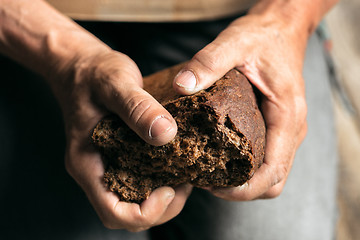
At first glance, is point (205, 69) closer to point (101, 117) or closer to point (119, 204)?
point (101, 117)

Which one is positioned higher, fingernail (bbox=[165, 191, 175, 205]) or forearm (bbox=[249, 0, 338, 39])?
forearm (bbox=[249, 0, 338, 39])

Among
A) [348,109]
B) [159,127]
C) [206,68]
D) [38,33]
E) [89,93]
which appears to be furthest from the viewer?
[348,109]

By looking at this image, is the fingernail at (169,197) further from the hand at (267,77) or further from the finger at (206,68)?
the finger at (206,68)

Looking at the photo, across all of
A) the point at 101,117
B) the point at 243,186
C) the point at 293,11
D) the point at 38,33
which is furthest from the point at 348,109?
the point at 38,33

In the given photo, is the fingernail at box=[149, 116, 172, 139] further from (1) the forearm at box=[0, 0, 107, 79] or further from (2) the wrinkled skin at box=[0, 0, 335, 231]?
(1) the forearm at box=[0, 0, 107, 79]

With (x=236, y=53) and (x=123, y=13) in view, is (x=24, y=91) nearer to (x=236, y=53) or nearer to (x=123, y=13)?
(x=123, y=13)

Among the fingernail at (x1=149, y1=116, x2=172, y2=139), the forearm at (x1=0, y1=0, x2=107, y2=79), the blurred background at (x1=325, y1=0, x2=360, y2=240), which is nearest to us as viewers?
the fingernail at (x1=149, y1=116, x2=172, y2=139)

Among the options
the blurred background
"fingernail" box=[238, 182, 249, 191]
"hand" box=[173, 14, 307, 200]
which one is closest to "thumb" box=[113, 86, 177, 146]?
"hand" box=[173, 14, 307, 200]

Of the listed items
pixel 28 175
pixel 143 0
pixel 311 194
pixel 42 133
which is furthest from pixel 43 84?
pixel 311 194
